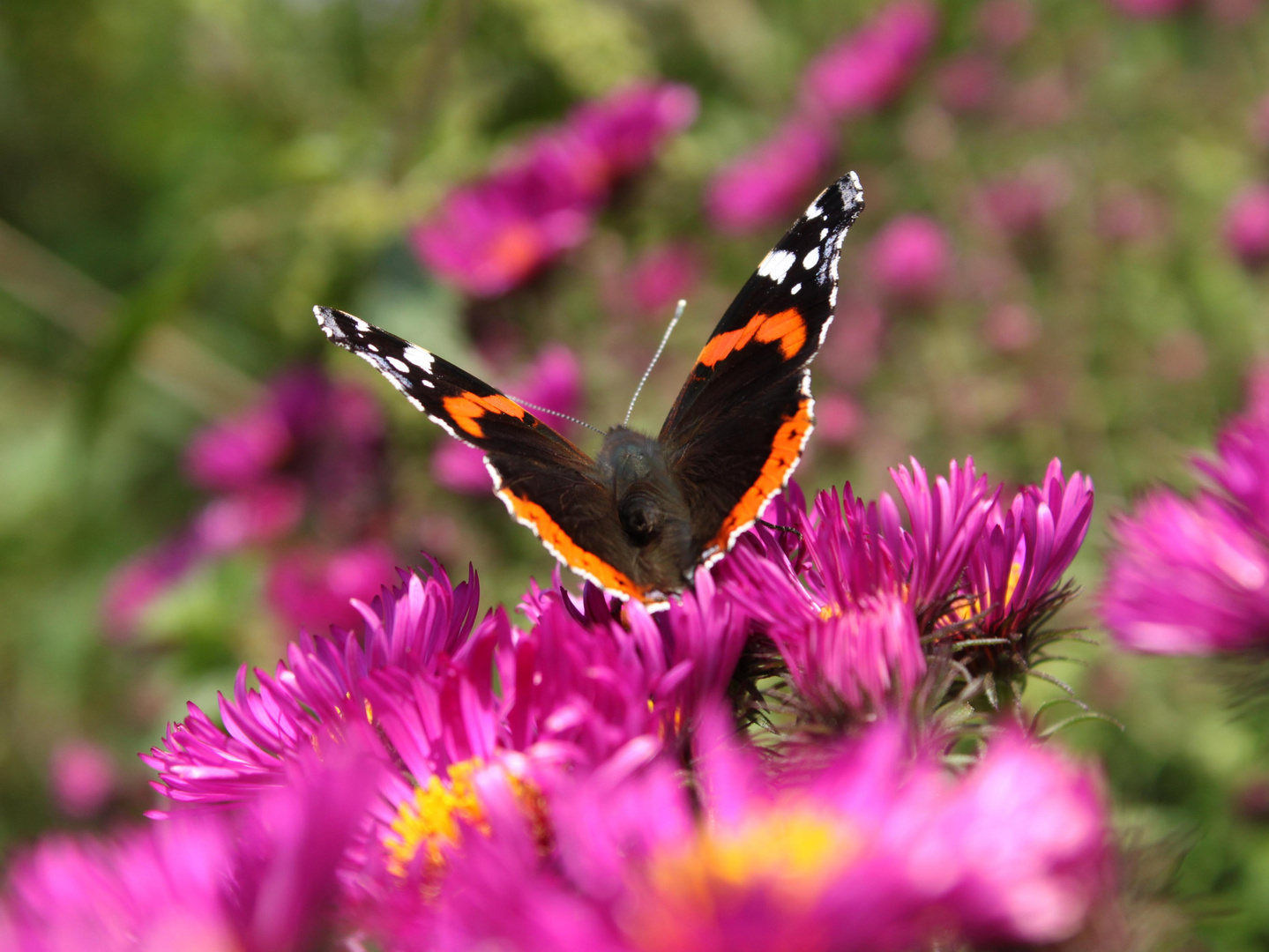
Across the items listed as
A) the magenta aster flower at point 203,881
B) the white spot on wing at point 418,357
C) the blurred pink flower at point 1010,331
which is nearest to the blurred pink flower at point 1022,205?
Answer: the blurred pink flower at point 1010,331

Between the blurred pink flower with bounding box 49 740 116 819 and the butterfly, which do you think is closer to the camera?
the butterfly

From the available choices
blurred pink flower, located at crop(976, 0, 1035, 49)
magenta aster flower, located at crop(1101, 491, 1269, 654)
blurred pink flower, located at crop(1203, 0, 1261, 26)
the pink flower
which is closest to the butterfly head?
magenta aster flower, located at crop(1101, 491, 1269, 654)

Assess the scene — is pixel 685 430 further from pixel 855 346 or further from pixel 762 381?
pixel 855 346

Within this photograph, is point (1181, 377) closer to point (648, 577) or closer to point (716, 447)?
point (716, 447)

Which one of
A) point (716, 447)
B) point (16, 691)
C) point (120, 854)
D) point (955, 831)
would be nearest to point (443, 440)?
point (716, 447)

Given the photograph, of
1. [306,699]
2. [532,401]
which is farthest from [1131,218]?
[306,699]

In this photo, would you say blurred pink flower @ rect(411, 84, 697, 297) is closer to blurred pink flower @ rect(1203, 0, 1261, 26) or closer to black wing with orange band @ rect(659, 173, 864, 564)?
black wing with orange band @ rect(659, 173, 864, 564)

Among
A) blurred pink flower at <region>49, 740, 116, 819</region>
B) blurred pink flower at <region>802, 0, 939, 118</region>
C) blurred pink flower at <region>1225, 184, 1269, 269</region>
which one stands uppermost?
blurred pink flower at <region>802, 0, 939, 118</region>

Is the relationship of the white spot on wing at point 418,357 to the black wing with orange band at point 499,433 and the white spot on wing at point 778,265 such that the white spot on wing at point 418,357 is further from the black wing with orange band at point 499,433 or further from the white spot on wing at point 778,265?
the white spot on wing at point 778,265
